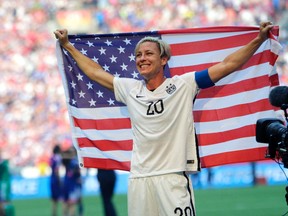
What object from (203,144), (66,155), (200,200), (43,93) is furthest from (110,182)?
(43,93)

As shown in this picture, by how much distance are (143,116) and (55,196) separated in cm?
1181

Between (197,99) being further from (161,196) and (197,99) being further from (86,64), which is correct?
(161,196)

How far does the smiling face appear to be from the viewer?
6477 millimetres

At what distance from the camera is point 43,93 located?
32.5 meters

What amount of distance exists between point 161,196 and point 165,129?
0.52 metres

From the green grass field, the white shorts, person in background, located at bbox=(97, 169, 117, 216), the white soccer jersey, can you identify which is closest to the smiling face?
the white soccer jersey

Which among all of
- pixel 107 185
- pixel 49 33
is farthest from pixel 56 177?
pixel 49 33

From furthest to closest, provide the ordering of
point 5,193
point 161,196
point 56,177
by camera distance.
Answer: point 56,177
point 5,193
point 161,196

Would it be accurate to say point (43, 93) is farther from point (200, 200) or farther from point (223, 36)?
point (223, 36)

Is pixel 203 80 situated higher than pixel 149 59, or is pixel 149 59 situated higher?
pixel 149 59

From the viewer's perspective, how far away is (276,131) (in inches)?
240

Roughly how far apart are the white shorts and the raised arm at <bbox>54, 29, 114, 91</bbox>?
1.04m

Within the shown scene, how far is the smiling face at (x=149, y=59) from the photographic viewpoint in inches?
255

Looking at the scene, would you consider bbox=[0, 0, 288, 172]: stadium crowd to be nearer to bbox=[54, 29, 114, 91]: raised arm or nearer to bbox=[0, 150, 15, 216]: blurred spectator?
bbox=[0, 150, 15, 216]: blurred spectator
